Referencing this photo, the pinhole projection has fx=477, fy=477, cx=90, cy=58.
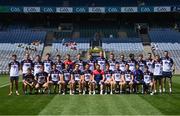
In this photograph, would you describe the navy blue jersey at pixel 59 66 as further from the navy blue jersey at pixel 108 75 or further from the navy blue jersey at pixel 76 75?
the navy blue jersey at pixel 108 75

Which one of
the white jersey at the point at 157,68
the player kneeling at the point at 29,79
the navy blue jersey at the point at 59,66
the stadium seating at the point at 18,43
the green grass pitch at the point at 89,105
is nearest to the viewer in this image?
the green grass pitch at the point at 89,105

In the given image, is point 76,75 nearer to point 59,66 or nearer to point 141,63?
point 59,66

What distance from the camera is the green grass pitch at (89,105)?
47.8ft

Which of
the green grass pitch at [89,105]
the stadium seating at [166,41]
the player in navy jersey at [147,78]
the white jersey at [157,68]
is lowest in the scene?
the green grass pitch at [89,105]

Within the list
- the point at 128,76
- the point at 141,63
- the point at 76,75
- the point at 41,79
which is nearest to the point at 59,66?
the point at 76,75

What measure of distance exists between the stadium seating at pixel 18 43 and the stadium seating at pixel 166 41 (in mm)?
12836

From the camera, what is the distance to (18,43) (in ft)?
182

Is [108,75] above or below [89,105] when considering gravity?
above

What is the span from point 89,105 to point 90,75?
501 cm

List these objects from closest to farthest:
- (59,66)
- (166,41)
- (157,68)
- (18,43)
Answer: (59,66) < (157,68) < (18,43) < (166,41)

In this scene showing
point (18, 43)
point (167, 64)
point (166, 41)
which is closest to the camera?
point (167, 64)

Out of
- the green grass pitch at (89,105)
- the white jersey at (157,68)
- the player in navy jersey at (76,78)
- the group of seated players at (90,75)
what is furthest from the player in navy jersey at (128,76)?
the player in navy jersey at (76,78)
